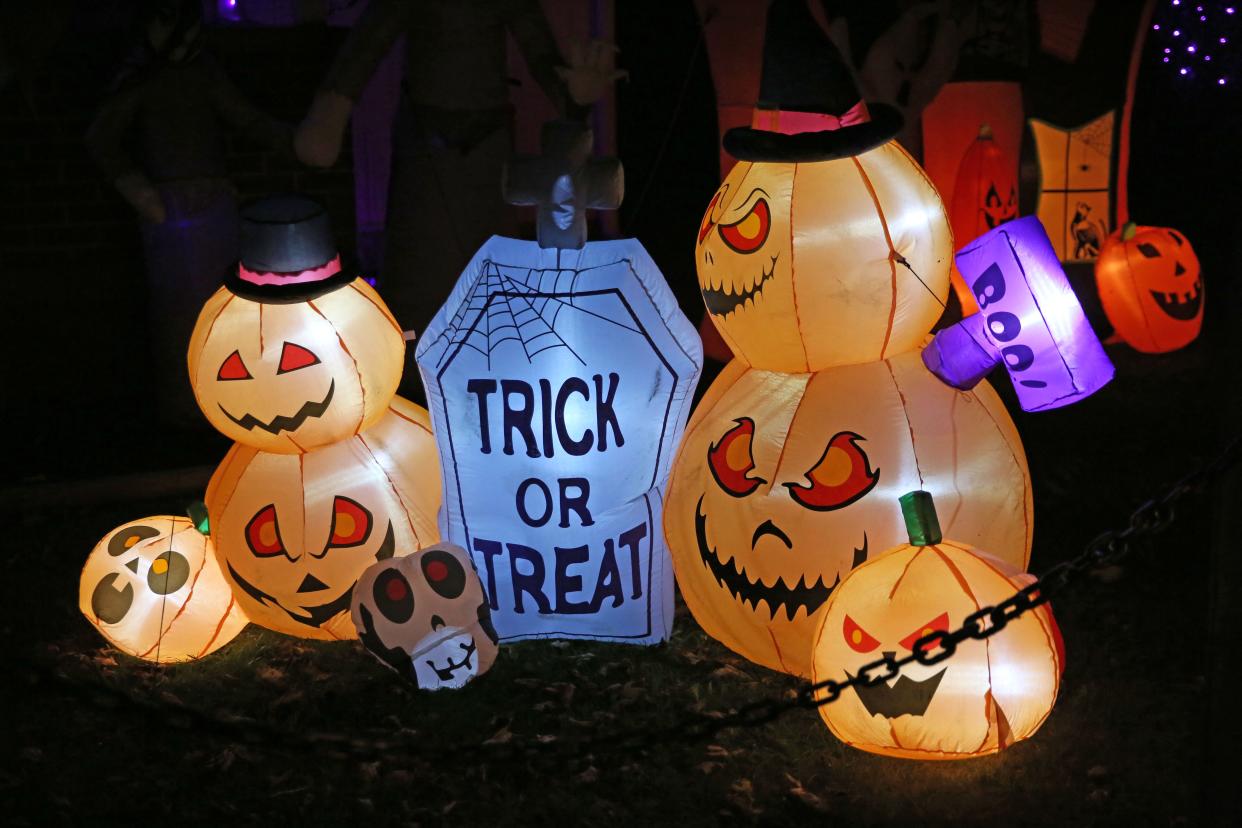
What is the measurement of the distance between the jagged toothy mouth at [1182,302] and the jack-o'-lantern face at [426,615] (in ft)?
16.8

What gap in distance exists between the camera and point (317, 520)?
4.98m

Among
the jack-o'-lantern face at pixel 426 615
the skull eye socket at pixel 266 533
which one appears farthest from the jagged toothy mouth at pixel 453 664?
the skull eye socket at pixel 266 533

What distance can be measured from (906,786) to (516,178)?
229cm

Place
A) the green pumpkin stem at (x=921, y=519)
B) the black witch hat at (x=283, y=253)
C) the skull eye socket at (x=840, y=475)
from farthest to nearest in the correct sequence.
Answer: the black witch hat at (x=283, y=253), the skull eye socket at (x=840, y=475), the green pumpkin stem at (x=921, y=519)

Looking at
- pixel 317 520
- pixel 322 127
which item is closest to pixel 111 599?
pixel 317 520

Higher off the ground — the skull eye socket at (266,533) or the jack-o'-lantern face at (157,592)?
the skull eye socket at (266,533)

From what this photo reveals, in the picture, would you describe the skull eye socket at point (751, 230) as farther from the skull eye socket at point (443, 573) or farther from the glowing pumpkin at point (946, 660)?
the skull eye socket at point (443, 573)

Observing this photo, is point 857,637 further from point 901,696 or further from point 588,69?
point 588,69

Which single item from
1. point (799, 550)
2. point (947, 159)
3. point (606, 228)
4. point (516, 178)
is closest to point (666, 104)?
point (606, 228)

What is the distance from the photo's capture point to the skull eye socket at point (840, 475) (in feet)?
14.6

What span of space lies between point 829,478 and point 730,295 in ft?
2.16

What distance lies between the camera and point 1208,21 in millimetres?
10883

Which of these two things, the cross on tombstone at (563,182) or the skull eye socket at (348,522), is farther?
the skull eye socket at (348,522)

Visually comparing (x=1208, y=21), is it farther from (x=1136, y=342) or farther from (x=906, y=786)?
(x=906, y=786)
